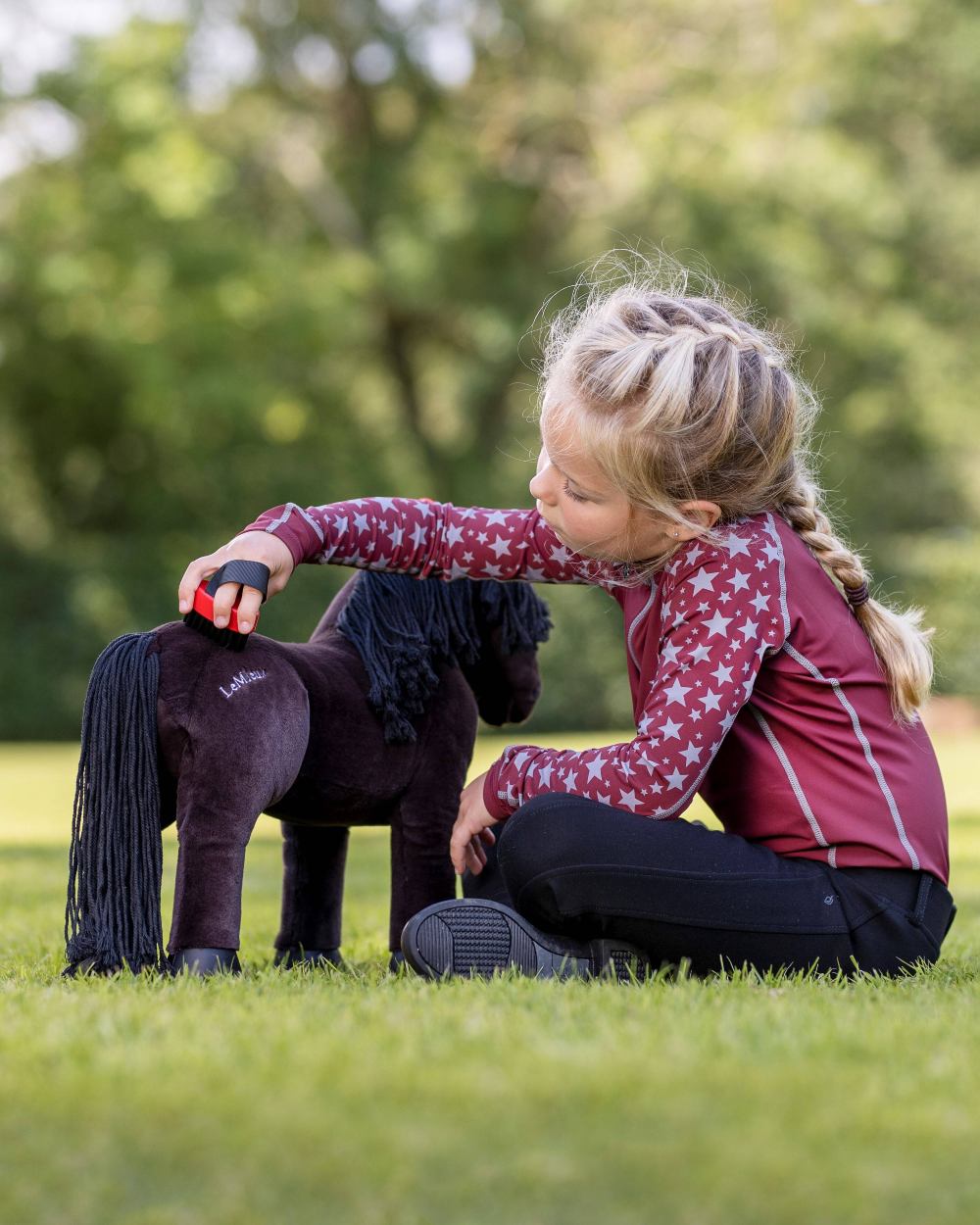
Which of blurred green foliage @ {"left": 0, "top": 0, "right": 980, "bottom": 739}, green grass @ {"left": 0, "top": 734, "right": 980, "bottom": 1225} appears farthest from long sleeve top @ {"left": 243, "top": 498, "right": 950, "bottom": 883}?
blurred green foliage @ {"left": 0, "top": 0, "right": 980, "bottom": 739}

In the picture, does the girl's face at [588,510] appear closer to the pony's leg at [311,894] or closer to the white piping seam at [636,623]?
the white piping seam at [636,623]

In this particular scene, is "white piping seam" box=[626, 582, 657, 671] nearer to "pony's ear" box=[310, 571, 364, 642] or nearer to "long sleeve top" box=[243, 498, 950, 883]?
"long sleeve top" box=[243, 498, 950, 883]

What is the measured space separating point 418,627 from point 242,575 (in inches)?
21.7

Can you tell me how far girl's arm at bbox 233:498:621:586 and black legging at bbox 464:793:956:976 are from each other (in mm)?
594

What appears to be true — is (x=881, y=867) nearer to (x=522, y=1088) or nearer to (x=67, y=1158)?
(x=522, y=1088)

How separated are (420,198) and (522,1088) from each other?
2285cm

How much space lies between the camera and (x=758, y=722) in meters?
3.10

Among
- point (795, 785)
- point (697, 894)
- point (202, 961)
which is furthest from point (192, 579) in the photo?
point (795, 785)

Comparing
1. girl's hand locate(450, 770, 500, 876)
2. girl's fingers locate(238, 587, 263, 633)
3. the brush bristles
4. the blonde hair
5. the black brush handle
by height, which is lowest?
girl's hand locate(450, 770, 500, 876)

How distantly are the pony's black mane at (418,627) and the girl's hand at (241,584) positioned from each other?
0.33 m

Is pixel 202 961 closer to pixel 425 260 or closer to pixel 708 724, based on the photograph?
pixel 708 724

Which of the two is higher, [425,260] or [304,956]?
[425,260]

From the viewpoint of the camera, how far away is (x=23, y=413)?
68.1ft

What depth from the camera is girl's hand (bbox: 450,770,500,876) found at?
315 centimetres
